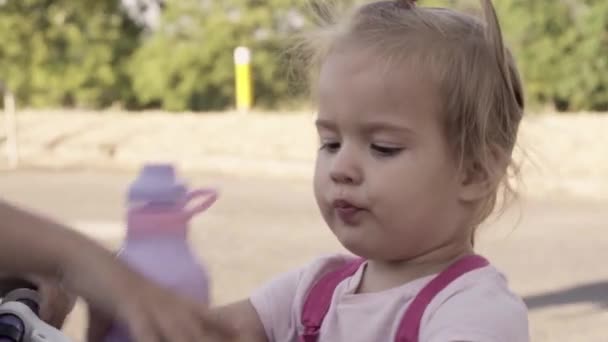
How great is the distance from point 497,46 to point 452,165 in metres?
0.18

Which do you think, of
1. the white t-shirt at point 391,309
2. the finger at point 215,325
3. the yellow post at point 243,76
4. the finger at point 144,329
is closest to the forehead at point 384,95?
the white t-shirt at point 391,309

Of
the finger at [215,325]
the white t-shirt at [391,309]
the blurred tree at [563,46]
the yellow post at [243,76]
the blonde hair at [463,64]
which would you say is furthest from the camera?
the blurred tree at [563,46]

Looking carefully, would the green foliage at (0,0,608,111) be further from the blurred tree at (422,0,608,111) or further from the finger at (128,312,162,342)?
the finger at (128,312,162,342)

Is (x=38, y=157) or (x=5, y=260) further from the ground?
(x=5, y=260)

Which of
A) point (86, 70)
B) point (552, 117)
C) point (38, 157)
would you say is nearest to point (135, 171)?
point (38, 157)

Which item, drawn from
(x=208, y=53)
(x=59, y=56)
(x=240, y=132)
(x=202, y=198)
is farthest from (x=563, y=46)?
(x=202, y=198)

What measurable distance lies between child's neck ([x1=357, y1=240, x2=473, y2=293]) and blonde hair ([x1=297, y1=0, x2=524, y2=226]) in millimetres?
63

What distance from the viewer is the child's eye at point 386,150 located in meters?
1.68

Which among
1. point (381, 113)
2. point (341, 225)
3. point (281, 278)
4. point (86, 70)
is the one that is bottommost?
point (86, 70)

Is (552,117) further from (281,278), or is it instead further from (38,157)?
(281,278)

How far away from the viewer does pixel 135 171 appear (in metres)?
10.4

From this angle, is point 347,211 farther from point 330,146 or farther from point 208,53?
point 208,53

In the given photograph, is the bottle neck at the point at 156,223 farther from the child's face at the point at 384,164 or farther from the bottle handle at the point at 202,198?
the child's face at the point at 384,164

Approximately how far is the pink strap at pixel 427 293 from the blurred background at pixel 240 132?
0.81 feet
